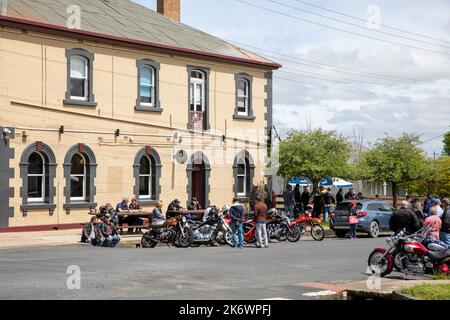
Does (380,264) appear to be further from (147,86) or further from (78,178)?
(147,86)

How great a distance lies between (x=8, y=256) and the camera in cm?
1856

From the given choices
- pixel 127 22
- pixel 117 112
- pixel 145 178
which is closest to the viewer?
pixel 117 112

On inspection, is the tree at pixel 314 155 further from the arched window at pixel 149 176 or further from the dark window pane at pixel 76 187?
the dark window pane at pixel 76 187

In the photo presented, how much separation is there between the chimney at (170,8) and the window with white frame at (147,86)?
7472mm

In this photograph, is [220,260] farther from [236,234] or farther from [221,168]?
[221,168]

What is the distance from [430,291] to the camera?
41.5 ft

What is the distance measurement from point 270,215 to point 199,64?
9446 mm

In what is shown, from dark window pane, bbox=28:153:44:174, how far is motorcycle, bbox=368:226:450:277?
47.6 ft

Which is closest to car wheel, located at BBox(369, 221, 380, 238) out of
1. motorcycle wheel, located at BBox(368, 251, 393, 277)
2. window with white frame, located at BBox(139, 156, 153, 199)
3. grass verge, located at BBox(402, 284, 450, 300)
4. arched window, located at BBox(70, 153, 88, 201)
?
window with white frame, located at BBox(139, 156, 153, 199)

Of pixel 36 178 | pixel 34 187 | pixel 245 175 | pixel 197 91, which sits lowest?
pixel 34 187

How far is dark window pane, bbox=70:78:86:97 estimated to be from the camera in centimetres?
2822

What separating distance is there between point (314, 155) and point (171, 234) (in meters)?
14.0

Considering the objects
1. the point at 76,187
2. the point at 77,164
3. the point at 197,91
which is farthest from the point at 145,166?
the point at 197,91
